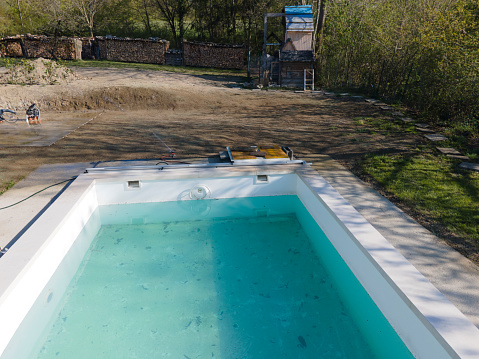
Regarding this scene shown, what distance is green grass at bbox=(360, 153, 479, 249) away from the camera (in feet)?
13.4

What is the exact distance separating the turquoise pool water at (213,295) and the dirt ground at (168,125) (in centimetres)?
196

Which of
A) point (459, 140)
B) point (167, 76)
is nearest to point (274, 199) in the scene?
point (459, 140)

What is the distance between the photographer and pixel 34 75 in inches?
487

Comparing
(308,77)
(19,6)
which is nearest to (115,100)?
(308,77)

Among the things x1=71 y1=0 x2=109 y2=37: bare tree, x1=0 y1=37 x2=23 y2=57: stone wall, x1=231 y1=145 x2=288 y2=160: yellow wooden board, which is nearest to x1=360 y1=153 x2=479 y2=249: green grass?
x1=231 y1=145 x2=288 y2=160: yellow wooden board

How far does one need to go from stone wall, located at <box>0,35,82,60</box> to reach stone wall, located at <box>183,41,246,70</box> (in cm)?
682

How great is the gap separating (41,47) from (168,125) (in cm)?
1686

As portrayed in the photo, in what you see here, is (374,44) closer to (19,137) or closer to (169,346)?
(19,137)

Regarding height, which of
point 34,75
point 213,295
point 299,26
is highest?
point 299,26

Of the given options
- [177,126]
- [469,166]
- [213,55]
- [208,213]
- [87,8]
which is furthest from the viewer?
[87,8]

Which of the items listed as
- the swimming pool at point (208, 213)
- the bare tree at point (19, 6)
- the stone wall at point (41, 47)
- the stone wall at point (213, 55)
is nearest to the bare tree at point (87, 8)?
the bare tree at point (19, 6)

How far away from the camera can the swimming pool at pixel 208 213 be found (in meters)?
2.55

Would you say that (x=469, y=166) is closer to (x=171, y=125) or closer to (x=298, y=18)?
(x=171, y=125)

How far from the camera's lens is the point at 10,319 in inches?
118
